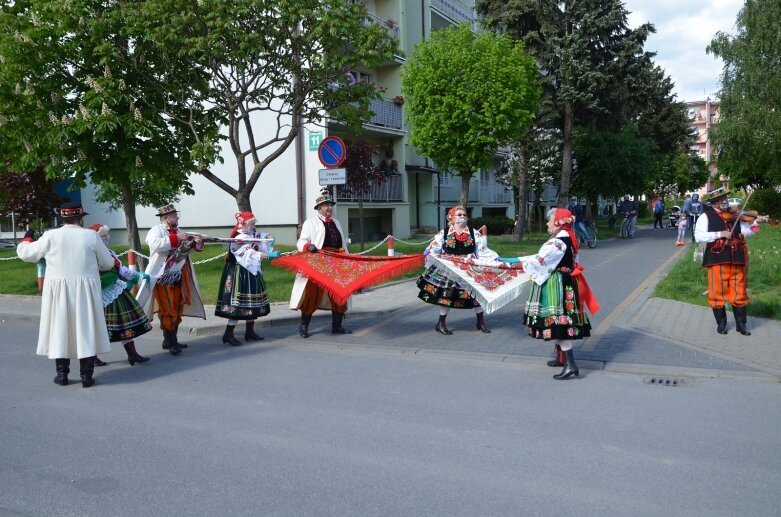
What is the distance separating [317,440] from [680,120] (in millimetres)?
48544

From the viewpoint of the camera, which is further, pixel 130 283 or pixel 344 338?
pixel 344 338

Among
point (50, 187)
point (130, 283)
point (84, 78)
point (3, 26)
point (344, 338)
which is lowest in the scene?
point (344, 338)

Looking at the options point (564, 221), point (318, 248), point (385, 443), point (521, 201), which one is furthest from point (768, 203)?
point (385, 443)

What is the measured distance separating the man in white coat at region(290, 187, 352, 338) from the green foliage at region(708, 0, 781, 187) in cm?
2952

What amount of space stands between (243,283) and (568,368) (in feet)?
14.2

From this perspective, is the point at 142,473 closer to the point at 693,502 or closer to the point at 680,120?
the point at 693,502

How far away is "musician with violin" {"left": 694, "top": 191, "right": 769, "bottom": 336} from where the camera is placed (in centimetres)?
860

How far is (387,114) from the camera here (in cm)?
2830

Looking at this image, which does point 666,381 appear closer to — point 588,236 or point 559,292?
point 559,292

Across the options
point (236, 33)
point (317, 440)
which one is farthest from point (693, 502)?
point (236, 33)

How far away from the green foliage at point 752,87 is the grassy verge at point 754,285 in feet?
59.2

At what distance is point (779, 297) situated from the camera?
11.1 m

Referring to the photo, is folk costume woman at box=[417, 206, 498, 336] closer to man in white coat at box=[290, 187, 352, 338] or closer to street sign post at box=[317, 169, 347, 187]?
man in white coat at box=[290, 187, 352, 338]

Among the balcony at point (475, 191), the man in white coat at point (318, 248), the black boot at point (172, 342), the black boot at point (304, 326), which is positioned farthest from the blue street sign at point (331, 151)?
the balcony at point (475, 191)
